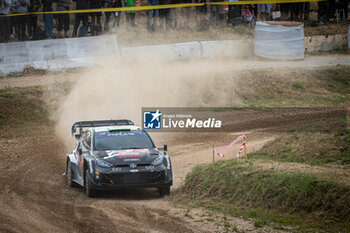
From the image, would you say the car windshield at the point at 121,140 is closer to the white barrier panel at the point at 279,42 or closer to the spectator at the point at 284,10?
the white barrier panel at the point at 279,42

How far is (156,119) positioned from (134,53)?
176 inches

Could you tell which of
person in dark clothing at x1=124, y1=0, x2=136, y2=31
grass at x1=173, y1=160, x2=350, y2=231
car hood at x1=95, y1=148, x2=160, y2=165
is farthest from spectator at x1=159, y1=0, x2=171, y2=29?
car hood at x1=95, y1=148, x2=160, y2=165

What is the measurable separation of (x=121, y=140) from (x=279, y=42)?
1575 cm

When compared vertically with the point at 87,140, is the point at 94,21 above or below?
above

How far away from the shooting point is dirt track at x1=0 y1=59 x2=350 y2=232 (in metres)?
9.65

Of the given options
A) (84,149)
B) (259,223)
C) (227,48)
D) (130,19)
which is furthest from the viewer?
(227,48)

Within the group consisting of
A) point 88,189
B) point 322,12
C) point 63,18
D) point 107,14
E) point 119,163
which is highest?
point 107,14

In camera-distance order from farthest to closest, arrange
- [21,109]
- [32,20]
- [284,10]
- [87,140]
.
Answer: [284,10] < [32,20] < [21,109] < [87,140]

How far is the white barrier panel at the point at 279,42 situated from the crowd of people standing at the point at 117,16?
248cm

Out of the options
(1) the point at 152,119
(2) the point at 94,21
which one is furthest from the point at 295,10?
(1) the point at 152,119

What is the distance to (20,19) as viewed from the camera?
2358 cm

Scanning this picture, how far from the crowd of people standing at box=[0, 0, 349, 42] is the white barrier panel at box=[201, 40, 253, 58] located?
1684 mm

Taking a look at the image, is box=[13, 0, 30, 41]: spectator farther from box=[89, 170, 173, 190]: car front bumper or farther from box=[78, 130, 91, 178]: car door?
box=[89, 170, 173, 190]: car front bumper

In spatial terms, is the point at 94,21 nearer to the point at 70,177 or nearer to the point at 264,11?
the point at 264,11
